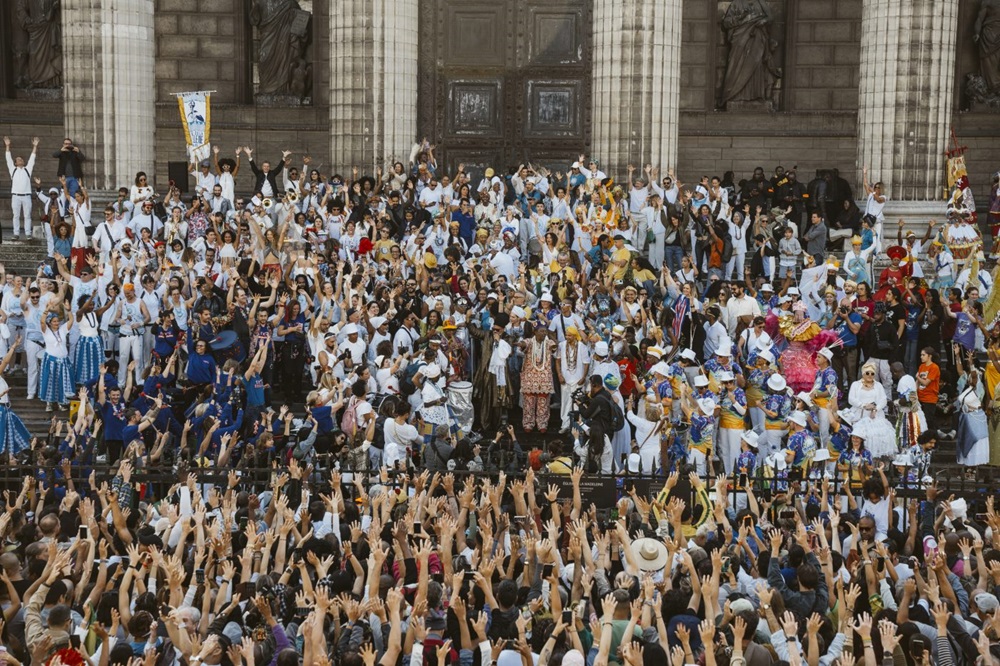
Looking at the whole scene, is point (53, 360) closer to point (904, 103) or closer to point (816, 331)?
point (816, 331)

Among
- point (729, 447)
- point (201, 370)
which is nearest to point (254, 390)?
point (201, 370)

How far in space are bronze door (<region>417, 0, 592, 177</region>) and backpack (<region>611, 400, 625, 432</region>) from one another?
13.0 m

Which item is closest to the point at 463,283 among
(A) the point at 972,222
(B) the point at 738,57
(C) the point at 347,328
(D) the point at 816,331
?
(C) the point at 347,328

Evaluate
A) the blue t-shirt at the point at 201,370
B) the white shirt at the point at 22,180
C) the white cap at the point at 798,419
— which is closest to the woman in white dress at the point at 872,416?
the white cap at the point at 798,419

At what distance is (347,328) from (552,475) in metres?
5.15

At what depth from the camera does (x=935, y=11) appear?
78.5 feet

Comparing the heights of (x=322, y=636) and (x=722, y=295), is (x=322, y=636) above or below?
below

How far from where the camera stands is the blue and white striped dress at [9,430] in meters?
17.5

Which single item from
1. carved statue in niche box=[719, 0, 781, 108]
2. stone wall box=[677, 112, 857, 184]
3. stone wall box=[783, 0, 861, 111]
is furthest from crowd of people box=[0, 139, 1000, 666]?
carved statue in niche box=[719, 0, 781, 108]

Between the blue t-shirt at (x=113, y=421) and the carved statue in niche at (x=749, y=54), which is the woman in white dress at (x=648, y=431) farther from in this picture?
the carved statue in niche at (x=749, y=54)

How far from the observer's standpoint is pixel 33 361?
64.5ft

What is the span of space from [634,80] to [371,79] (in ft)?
14.8

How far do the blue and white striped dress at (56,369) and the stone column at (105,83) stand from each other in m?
6.75

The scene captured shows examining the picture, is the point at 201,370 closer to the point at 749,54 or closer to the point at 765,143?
the point at 765,143
